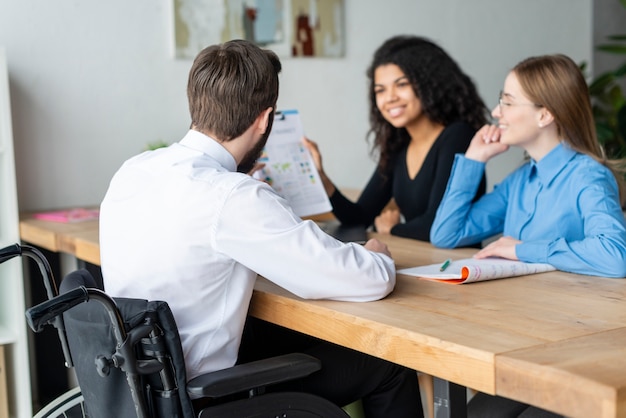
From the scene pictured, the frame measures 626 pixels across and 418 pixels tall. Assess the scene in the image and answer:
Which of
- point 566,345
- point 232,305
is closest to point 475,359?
point 566,345

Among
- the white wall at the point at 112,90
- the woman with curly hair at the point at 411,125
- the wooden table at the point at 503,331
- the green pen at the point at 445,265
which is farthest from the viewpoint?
the white wall at the point at 112,90

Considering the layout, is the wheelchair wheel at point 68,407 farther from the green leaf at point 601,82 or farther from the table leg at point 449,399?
the green leaf at point 601,82

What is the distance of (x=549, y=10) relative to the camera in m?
4.87

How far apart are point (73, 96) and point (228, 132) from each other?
1.82m

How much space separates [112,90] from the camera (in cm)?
344

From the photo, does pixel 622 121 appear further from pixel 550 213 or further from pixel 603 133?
pixel 550 213

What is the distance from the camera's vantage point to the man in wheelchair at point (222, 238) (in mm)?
1545

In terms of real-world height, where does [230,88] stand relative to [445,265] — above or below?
above

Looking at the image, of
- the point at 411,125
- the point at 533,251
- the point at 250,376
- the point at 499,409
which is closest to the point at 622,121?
the point at 411,125

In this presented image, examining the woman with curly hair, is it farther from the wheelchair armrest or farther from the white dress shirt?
the wheelchair armrest

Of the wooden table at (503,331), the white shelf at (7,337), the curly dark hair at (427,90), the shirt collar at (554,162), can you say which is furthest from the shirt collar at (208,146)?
the white shelf at (7,337)

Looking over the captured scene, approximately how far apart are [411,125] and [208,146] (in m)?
1.30

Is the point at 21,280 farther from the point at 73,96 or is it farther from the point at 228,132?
the point at 228,132

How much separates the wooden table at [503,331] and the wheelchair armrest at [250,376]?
8 cm
